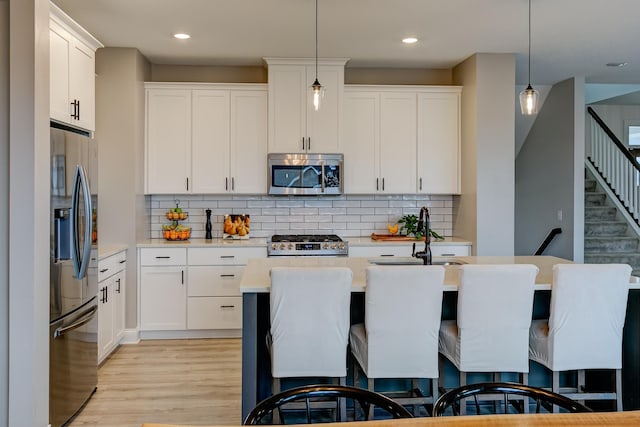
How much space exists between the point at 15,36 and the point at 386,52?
3.28 metres

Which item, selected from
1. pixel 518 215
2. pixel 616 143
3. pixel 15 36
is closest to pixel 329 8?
pixel 15 36

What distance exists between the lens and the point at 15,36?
2609 mm

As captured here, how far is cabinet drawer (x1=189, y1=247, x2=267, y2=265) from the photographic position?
4914 millimetres

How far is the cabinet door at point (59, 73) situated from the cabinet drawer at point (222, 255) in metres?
1.93

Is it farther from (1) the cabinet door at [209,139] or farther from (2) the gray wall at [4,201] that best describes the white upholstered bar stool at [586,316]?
(1) the cabinet door at [209,139]

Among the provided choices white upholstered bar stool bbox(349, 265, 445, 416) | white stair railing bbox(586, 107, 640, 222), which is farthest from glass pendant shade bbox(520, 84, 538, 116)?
white stair railing bbox(586, 107, 640, 222)

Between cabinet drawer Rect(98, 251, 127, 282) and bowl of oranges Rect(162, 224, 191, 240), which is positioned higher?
bowl of oranges Rect(162, 224, 191, 240)

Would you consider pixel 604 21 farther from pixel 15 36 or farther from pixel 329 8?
pixel 15 36

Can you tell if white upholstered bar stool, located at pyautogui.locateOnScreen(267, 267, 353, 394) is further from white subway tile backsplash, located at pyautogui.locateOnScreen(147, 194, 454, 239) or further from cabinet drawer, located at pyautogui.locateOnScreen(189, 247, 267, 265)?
white subway tile backsplash, located at pyautogui.locateOnScreen(147, 194, 454, 239)

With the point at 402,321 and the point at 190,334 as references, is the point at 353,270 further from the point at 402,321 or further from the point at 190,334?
the point at 190,334

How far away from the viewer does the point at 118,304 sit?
4.55 meters

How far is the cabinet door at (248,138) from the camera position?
5.20m

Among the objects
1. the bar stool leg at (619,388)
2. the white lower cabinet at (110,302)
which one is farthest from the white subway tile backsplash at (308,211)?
the bar stool leg at (619,388)

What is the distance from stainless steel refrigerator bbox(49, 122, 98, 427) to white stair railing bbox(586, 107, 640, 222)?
21.8 feet
